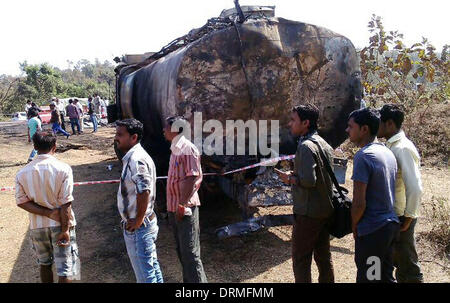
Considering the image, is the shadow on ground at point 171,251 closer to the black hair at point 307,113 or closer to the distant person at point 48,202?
the distant person at point 48,202

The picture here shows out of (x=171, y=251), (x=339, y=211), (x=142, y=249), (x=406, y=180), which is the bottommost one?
(x=171, y=251)

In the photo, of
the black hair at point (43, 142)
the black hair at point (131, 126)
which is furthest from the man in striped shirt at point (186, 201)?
the black hair at point (43, 142)

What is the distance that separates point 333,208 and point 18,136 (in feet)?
54.8

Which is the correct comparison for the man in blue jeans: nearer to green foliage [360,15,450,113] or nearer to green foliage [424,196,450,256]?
green foliage [424,196,450,256]

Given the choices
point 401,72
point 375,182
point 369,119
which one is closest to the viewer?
point 375,182

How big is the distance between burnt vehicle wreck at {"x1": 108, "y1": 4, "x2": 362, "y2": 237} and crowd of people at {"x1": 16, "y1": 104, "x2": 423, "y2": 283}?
3.08ft

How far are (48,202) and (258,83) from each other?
8.08 feet

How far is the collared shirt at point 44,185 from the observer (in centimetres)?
292

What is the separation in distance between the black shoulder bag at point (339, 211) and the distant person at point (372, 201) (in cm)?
27

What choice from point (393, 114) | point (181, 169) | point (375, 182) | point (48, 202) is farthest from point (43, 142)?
point (393, 114)

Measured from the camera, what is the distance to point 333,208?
2869 millimetres

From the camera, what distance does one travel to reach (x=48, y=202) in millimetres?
2963

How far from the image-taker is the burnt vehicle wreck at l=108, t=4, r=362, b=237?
401 cm

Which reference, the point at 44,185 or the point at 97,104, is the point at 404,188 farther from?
the point at 97,104
